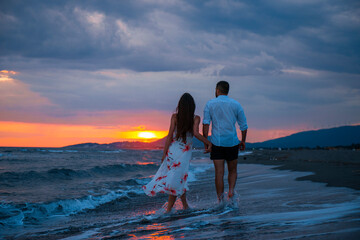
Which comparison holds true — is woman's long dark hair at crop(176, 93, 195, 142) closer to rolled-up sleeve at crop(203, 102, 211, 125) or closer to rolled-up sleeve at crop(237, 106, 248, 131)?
rolled-up sleeve at crop(203, 102, 211, 125)

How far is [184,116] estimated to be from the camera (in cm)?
514

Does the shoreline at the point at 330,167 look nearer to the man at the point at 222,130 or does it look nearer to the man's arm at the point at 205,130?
the man at the point at 222,130

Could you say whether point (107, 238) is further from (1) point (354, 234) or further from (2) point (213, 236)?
(1) point (354, 234)

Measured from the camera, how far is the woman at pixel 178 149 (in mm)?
5137

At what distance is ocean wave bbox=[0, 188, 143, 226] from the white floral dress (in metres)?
2.68

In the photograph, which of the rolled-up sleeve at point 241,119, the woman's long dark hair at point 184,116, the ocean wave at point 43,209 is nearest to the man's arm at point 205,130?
the woman's long dark hair at point 184,116

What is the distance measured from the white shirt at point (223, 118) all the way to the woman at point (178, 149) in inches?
7.4

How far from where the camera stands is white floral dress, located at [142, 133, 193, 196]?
5.16 metres

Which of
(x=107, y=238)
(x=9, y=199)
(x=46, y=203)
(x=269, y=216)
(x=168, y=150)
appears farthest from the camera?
(x=9, y=199)

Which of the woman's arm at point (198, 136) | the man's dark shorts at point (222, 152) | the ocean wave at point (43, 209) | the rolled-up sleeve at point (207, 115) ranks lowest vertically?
the ocean wave at point (43, 209)

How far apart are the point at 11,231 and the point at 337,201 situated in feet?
17.0

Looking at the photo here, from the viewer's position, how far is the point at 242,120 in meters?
5.37

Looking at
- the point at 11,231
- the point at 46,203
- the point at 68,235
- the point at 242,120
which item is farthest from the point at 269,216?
the point at 46,203

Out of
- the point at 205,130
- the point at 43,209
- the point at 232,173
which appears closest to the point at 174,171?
the point at 205,130
